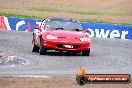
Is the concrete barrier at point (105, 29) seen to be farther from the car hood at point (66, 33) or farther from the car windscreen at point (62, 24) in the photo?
the car hood at point (66, 33)

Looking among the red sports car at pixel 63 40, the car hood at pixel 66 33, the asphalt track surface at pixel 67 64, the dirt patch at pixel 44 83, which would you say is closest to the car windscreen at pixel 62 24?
the red sports car at pixel 63 40

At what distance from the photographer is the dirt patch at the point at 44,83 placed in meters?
12.2

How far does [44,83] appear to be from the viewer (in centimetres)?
1262

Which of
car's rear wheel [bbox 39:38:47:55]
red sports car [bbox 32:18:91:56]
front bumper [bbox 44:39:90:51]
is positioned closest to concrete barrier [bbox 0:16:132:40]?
red sports car [bbox 32:18:91:56]

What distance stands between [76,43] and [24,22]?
1948 centimetres

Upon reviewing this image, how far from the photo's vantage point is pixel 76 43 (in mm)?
20484

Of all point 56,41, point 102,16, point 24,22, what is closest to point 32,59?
point 56,41

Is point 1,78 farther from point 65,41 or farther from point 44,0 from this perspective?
point 44,0

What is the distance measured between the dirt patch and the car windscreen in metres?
8.16

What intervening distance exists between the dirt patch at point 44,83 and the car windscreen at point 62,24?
8.16 meters

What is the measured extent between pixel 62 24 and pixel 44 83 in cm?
916

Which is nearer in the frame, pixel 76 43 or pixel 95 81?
pixel 95 81

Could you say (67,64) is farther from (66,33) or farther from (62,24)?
(62,24)

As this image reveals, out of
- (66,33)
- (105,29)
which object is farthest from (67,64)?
(105,29)
